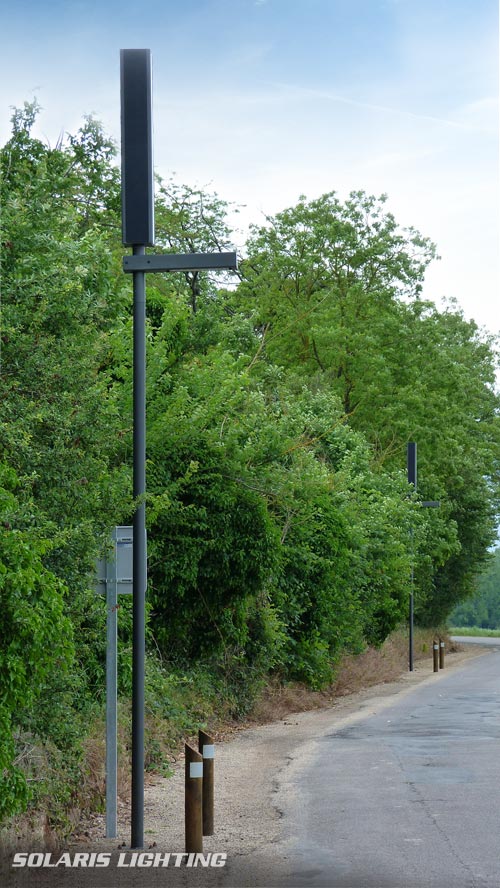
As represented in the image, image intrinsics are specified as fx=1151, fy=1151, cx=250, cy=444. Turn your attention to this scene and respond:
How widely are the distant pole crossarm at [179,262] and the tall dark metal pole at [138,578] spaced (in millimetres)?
112

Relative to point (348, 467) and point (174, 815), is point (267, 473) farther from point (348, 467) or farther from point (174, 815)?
point (348, 467)

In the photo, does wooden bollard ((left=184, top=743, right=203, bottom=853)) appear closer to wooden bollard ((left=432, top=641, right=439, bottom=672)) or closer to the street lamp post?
the street lamp post

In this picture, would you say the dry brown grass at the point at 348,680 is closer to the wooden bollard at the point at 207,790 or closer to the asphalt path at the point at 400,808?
the asphalt path at the point at 400,808

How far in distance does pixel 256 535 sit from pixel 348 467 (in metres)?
12.5

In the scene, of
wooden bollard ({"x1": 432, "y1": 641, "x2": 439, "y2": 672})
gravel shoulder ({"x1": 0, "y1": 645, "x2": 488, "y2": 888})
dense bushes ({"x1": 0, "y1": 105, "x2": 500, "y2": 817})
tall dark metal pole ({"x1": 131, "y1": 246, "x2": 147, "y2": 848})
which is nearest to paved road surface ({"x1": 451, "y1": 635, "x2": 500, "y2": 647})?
dense bushes ({"x1": 0, "y1": 105, "x2": 500, "y2": 817})

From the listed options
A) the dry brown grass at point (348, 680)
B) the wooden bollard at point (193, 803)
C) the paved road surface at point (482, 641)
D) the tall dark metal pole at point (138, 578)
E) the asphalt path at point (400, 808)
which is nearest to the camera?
the asphalt path at point (400, 808)

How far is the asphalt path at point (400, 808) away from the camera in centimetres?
895

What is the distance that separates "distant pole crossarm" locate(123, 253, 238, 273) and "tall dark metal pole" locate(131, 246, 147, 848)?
112 millimetres

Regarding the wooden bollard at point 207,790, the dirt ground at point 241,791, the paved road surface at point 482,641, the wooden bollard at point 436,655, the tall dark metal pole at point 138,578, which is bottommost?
the paved road surface at point 482,641

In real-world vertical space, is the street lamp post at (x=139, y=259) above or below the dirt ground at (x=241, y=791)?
above

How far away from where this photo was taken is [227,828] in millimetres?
10961

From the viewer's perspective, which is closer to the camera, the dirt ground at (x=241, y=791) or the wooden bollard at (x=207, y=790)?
the dirt ground at (x=241, y=791)

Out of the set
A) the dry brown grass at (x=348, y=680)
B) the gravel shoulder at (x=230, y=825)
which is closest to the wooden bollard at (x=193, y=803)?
the gravel shoulder at (x=230, y=825)

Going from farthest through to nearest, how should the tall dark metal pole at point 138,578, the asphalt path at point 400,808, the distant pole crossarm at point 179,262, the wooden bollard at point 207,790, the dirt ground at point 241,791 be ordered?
the wooden bollard at point 207,790 < the distant pole crossarm at point 179,262 < the dirt ground at point 241,791 < the tall dark metal pole at point 138,578 < the asphalt path at point 400,808
